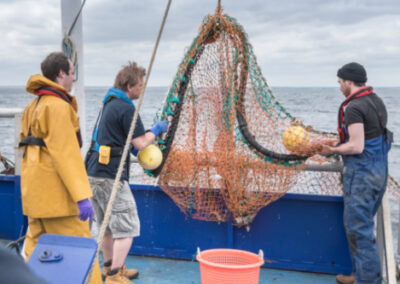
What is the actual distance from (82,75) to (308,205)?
109 inches

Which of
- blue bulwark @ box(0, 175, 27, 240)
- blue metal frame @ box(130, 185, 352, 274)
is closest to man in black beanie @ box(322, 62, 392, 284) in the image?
blue metal frame @ box(130, 185, 352, 274)

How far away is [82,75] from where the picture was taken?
4863 millimetres

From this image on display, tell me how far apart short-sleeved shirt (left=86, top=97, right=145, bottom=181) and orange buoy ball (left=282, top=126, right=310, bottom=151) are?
4.13ft

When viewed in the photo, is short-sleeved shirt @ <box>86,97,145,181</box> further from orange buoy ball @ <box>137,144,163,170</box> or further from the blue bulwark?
the blue bulwark

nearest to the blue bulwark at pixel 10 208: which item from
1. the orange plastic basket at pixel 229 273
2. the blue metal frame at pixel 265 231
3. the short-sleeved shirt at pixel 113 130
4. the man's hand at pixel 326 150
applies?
the blue metal frame at pixel 265 231

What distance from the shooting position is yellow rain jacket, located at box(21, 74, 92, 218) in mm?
2777

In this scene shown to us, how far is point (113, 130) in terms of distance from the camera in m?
3.56

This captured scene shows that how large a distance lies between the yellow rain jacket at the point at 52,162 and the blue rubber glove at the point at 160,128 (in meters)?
0.88

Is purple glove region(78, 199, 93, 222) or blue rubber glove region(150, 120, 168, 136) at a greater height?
blue rubber glove region(150, 120, 168, 136)

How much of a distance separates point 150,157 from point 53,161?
→ 1066mm

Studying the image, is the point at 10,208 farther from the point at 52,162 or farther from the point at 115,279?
the point at 52,162

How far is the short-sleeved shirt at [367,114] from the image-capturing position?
3.60m

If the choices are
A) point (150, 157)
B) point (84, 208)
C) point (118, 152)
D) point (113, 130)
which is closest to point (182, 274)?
point (150, 157)

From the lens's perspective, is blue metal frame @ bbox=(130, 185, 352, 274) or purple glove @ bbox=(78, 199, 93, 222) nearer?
purple glove @ bbox=(78, 199, 93, 222)
